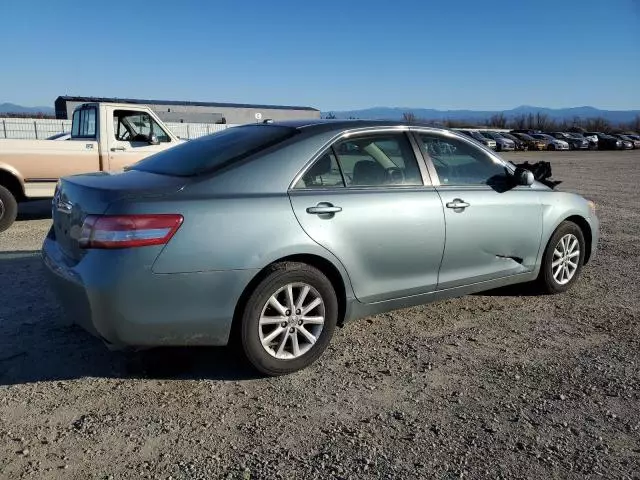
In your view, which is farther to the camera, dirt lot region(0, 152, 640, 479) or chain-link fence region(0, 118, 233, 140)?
chain-link fence region(0, 118, 233, 140)

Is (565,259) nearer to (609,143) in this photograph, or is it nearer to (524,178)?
(524,178)

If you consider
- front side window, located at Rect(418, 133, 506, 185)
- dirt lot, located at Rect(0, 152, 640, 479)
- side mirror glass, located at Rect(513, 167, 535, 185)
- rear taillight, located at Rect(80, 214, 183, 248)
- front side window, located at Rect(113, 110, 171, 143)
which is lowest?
dirt lot, located at Rect(0, 152, 640, 479)

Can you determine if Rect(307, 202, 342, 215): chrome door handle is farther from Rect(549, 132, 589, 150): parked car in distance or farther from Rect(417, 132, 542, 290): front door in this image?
Rect(549, 132, 589, 150): parked car in distance

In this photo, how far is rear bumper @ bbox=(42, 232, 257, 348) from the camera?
320cm

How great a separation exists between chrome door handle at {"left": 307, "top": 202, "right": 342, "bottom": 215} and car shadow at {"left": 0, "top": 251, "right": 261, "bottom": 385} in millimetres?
1002

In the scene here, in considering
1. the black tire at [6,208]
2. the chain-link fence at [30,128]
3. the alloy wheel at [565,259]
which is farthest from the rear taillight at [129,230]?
the chain-link fence at [30,128]

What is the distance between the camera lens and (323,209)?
376 centimetres

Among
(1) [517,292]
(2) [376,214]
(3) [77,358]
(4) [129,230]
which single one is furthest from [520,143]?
(4) [129,230]

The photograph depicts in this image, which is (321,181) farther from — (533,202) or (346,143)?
(533,202)

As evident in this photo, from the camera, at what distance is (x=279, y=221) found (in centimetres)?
356

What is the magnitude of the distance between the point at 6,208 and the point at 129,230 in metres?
6.28

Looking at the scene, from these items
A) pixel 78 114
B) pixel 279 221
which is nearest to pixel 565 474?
pixel 279 221

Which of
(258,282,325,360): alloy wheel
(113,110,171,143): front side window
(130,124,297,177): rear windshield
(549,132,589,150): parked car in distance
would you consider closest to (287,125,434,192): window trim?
(130,124,297,177): rear windshield

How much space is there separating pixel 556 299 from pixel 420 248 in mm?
1974
